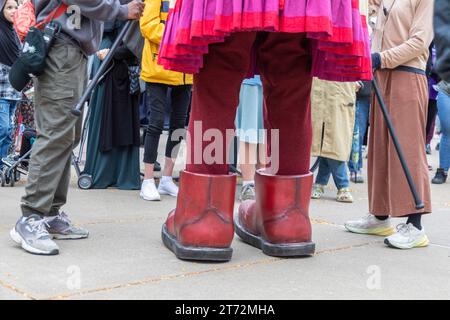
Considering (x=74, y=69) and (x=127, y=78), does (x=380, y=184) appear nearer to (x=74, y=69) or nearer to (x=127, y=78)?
(x=74, y=69)

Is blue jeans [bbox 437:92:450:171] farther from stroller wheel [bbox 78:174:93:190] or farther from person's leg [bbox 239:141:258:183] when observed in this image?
stroller wheel [bbox 78:174:93:190]

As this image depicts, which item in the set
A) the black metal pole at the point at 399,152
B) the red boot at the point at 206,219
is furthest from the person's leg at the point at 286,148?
the black metal pole at the point at 399,152

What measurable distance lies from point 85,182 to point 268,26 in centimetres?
327

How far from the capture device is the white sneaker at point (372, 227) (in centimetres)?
401

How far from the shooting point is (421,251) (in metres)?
3.55

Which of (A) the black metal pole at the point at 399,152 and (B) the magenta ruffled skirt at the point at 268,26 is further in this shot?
(A) the black metal pole at the point at 399,152

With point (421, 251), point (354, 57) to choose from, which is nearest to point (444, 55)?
point (354, 57)

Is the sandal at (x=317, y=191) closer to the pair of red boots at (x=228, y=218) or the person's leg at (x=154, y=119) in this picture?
the person's leg at (x=154, y=119)

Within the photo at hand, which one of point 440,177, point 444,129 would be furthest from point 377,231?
point 444,129

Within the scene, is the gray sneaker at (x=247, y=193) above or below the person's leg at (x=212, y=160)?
below

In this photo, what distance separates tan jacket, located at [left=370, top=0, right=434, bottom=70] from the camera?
365cm

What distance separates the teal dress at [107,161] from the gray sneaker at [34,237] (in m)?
2.40

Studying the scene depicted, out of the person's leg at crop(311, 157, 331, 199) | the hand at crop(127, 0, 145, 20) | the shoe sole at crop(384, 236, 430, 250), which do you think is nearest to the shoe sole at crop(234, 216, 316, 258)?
the shoe sole at crop(384, 236, 430, 250)

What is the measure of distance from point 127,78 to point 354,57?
3196 millimetres
